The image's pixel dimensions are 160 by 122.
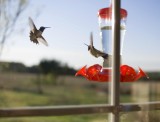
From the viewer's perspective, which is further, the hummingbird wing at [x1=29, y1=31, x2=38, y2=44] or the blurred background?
the blurred background

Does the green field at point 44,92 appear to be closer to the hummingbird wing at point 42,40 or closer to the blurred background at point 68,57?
the blurred background at point 68,57

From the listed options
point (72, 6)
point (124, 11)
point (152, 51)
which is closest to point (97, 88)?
point (152, 51)

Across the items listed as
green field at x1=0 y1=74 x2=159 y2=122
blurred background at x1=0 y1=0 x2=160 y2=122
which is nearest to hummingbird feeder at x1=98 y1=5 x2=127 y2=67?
blurred background at x1=0 y1=0 x2=160 y2=122

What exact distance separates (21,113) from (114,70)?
1.03 feet

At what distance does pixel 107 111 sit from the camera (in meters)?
0.95

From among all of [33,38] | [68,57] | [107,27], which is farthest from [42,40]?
[68,57]

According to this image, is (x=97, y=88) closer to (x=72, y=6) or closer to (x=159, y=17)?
(x=159, y=17)

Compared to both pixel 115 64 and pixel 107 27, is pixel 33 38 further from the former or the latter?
pixel 107 27

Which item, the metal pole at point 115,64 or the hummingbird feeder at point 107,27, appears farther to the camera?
the hummingbird feeder at point 107,27

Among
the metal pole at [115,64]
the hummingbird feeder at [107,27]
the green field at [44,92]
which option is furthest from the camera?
the green field at [44,92]

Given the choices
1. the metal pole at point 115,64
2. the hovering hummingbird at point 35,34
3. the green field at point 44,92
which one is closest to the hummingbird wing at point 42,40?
the hovering hummingbird at point 35,34

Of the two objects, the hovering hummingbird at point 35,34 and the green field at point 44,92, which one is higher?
the hovering hummingbird at point 35,34

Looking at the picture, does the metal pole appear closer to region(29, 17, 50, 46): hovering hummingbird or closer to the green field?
region(29, 17, 50, 46): hovering hummingbird

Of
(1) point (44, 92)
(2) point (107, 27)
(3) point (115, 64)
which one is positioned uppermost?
(2) point (107, 27)
